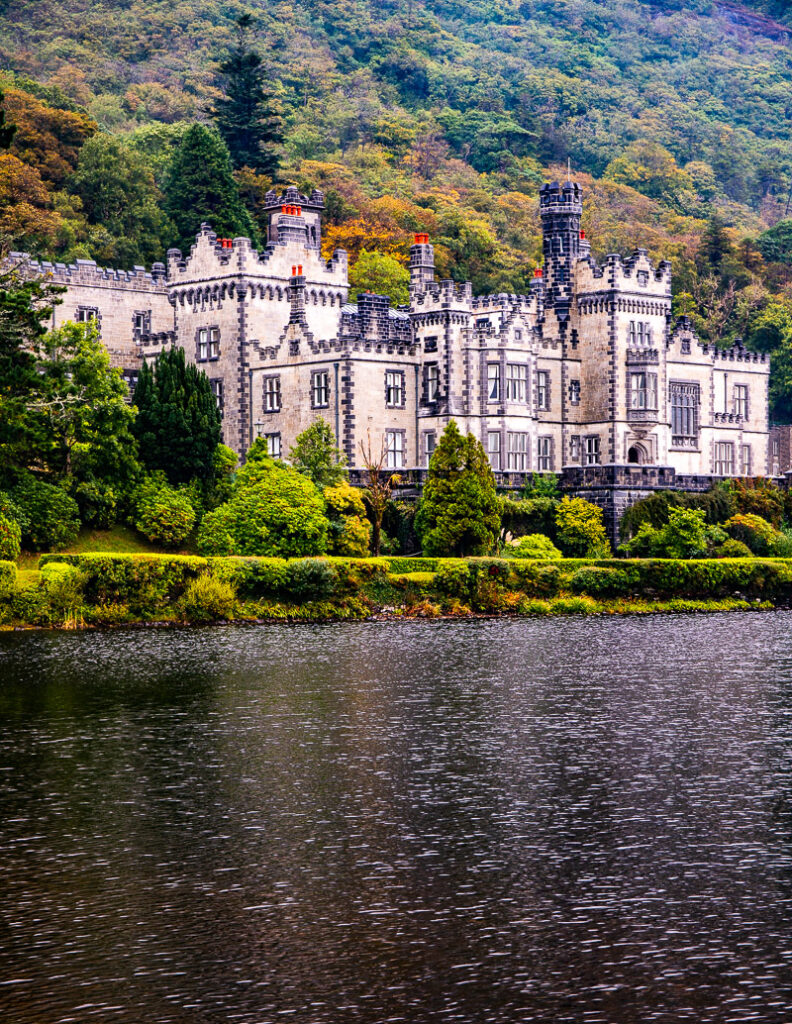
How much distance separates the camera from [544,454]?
296 ft

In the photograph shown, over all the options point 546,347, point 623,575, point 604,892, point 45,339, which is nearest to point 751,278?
point 546,347

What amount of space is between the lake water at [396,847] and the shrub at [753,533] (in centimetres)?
3319

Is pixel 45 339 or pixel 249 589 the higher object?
pixel 45 339

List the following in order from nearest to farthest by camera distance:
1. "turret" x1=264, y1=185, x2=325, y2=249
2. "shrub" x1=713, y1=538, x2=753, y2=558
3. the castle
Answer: "shrub" x1=713, y1=538, x2=753, y2=558 → the castle → "turret" x1=264, y1=185, x2=325, y2=249

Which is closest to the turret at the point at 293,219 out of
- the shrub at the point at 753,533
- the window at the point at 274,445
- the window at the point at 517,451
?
the window at the point at 274,445

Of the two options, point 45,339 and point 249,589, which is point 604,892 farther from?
point 45,339

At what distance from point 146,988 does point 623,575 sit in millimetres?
55990

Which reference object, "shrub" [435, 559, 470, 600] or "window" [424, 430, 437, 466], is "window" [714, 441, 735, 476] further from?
"shrub" [435, 559, 470, 600]

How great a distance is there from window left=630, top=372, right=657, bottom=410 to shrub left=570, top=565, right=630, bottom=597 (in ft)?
57.5

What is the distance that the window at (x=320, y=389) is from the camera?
8438cm

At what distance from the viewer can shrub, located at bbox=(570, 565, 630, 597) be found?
74.8 m

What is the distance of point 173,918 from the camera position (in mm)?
23891

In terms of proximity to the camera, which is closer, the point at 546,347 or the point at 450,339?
the point at 450,339

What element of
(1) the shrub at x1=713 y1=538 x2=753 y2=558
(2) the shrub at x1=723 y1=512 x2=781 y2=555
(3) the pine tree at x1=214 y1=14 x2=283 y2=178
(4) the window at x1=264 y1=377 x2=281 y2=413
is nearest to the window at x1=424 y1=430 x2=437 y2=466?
(4) the window at x1=264 y1=377 x2=281 y2=413
